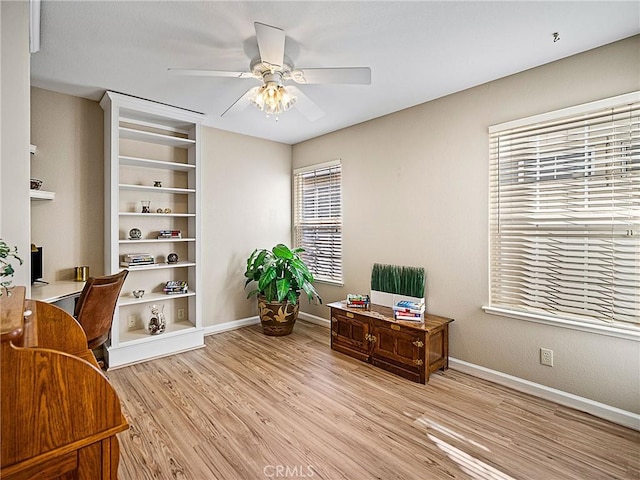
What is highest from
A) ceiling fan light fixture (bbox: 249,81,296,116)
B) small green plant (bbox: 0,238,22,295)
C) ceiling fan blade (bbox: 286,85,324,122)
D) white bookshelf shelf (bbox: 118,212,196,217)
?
ceiling fan blade (bbox: 286,85,324,122)

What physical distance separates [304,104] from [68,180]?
2.51 meters

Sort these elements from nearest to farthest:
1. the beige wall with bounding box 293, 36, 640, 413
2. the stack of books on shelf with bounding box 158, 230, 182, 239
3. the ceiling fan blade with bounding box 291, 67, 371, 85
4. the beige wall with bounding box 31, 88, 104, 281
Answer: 1. the ceiling fan blade with bounding box 291, 67, 371, 85
2. the beige wall with bounding box 293, 36, 640, 413
3. the beige wall with bounding box 31, 88, 104, 281
4. the stack of books on shelf with bounding box 158, 230, 182, 239

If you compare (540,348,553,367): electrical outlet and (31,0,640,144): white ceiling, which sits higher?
(31,0,640,144): white ceiling

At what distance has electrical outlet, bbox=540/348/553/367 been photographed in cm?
261

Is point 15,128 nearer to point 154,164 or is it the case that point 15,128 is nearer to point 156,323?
point 154,164

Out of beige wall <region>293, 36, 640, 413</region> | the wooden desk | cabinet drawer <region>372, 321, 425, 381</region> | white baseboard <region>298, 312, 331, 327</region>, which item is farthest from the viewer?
white baseboard <region>298, 312, 331, 327</region>

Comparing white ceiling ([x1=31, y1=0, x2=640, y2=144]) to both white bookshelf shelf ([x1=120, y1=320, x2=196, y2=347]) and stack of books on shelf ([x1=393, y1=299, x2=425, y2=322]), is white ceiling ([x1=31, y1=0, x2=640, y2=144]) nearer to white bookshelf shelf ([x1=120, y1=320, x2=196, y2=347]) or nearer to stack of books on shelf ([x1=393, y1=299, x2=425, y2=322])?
stack of books on shelf ([x1=393, y1=299, x2=425, y2=322])

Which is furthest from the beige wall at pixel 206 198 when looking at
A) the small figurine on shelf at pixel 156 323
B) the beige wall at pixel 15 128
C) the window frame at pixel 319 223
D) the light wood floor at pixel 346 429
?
the beige wall at pixel 15 128

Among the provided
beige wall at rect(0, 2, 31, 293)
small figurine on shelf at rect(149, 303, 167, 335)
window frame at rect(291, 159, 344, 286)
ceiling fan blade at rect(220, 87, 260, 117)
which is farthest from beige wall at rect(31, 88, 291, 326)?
ceiling fan blade at rect(220, 87, 260, 117)

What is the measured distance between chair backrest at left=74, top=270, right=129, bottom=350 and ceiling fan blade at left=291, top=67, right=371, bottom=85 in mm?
2028

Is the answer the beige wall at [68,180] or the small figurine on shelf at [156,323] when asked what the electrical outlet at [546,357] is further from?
the beige wall at [68,180]

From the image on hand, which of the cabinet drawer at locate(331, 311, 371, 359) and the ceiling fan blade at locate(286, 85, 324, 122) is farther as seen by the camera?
the cabinet drawer at locate(331, 311, 371, 359)

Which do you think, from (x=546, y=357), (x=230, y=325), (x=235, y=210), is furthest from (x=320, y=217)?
(x=546, y=357)

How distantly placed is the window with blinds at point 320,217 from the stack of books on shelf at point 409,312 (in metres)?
1.30
